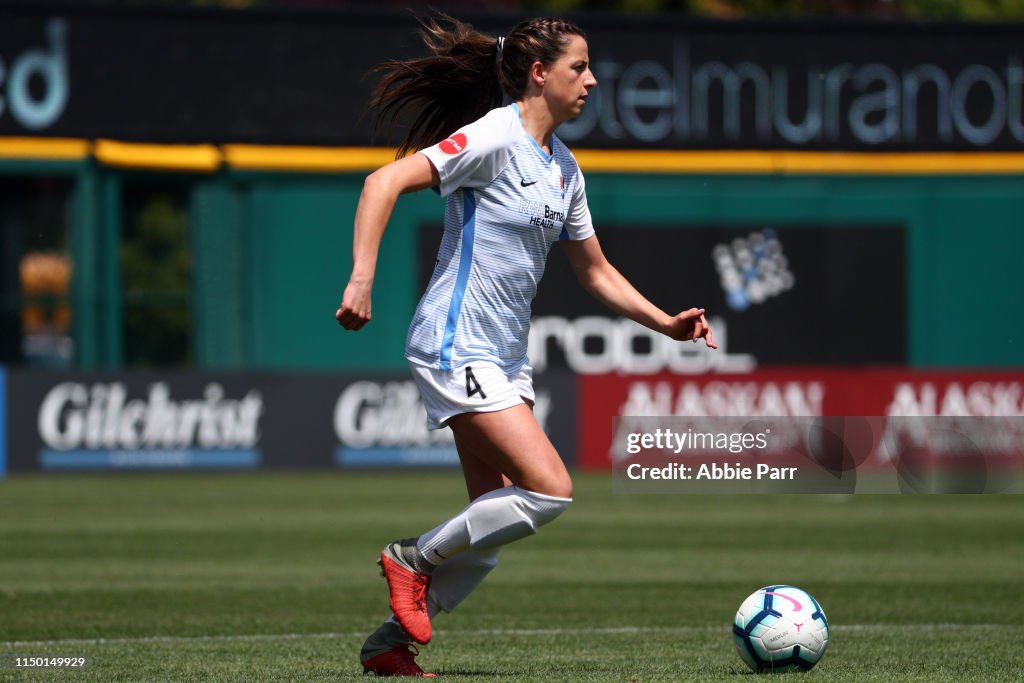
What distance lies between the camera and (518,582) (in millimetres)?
10977

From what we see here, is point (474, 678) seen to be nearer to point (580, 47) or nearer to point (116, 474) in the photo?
point (580, 47)

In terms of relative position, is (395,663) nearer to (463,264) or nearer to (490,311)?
(490,311)

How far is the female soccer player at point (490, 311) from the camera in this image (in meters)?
6.18

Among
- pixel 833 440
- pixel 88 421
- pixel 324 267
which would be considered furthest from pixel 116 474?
pixel 833 440

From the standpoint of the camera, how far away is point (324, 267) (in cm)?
2519

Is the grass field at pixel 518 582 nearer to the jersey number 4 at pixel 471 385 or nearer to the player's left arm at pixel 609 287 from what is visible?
the jersey number 4 at pixel 471 385

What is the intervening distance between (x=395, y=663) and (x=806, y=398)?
50.7 ft

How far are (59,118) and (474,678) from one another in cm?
1901

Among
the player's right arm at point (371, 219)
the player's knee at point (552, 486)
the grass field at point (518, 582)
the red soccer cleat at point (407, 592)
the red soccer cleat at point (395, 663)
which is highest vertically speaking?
the player's right arm at point (371, 219)

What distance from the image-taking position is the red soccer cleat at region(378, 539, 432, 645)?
20.8 feet

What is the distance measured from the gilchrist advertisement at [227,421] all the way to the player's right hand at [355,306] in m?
14.5

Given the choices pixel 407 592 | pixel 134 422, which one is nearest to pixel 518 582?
pixel 407 592

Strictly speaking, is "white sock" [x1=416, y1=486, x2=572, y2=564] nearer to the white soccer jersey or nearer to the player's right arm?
the white soccer jersey

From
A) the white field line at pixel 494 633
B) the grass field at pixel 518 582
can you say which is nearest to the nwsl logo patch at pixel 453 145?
the grass field at pixel 518 582
